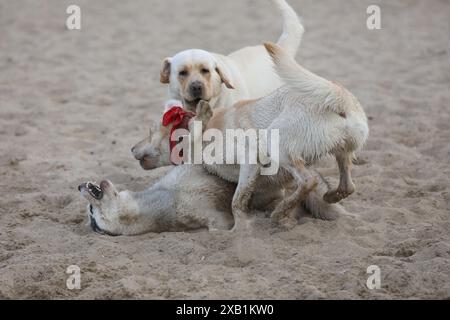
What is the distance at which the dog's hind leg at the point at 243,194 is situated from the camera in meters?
4.53

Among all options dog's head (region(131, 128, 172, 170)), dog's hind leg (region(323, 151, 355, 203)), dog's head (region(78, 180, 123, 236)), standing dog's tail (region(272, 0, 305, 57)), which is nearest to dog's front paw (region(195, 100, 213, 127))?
dog's head (region(131, 128, 172, 170))

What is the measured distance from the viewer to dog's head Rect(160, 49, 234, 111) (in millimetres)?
5637

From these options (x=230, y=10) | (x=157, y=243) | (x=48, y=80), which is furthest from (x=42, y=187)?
(x=230, y=10)

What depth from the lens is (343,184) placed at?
15.1 feet

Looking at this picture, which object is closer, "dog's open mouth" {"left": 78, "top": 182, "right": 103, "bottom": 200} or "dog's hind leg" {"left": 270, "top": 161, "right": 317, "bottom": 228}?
"dog's hind leg" {"left": 270, "top": 161, "right": 317, "bottom": 228}

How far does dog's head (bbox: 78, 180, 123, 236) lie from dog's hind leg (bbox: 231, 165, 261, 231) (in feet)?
2.31

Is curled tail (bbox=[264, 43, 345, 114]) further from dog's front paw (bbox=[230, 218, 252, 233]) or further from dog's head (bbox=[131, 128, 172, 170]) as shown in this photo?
dog's head (bbox=[131, 128, 172, 170])

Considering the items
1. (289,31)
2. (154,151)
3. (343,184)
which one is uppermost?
(289,31)

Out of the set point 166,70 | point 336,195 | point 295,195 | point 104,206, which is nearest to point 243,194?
point 295,195

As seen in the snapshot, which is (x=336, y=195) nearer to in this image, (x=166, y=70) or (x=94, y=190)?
(x=94, y=190)

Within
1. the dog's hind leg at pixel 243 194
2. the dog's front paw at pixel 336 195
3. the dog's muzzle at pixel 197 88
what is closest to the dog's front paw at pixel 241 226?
the dog's hind leg at pixel 243 194

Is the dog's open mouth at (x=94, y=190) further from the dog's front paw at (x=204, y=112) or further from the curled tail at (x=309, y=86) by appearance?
the curled tail at (x=309, y=86)

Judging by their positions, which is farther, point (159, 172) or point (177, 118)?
point (159, 172)

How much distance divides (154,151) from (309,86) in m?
1.22
